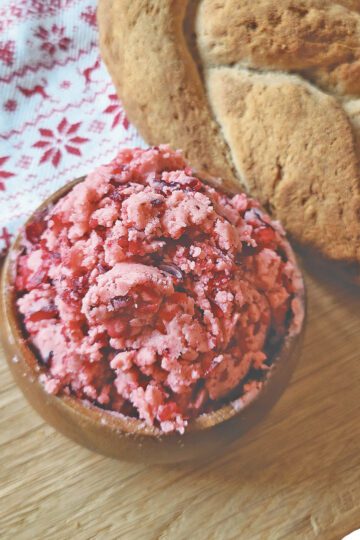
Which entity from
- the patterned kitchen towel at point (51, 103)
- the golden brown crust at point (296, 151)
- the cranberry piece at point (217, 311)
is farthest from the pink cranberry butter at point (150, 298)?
the patterned kitchen towel at point (51, 103)

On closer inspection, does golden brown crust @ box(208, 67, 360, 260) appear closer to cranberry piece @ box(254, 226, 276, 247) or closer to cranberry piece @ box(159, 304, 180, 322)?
cranberry piece @ box(254, 226, 276, 247)

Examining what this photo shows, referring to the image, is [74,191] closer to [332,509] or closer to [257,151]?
[257,151]

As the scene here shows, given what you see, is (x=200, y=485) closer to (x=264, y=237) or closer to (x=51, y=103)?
(x=264, y=237)

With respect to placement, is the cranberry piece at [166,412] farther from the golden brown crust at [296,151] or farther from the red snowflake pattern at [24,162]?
the red snowflake pattern at [24,162]

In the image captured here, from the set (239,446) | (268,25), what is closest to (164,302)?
(239,446)

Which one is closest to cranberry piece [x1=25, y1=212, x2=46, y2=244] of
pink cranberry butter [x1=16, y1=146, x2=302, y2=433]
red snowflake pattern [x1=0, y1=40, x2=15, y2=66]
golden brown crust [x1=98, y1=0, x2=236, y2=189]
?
pink cranberry butter [x1=16, y1=146, x2=302, y2=433]
